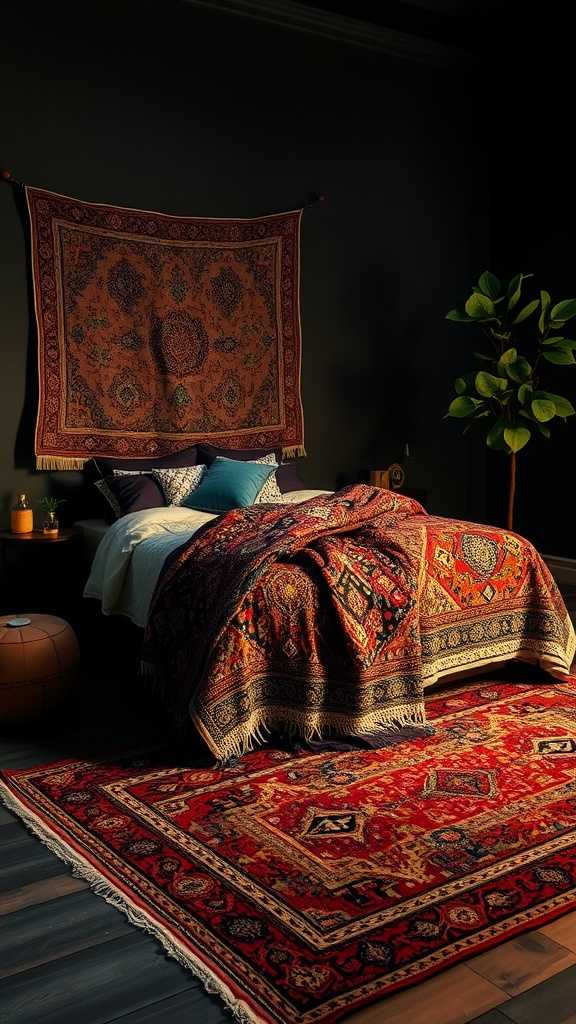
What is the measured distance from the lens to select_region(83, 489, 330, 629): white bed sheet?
13.6ft

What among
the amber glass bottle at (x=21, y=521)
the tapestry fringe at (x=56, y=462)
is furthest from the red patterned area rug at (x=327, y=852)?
the tapestry fringe at (x=56, y=462)

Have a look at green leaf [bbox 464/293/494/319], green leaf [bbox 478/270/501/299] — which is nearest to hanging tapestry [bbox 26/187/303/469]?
green leaf [bbox 464/293/494/319]

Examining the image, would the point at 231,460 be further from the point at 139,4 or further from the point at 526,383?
the point at 139,4

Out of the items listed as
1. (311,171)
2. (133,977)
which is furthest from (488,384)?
(133,977)

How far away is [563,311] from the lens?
5793 mm

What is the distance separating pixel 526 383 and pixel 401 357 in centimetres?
110

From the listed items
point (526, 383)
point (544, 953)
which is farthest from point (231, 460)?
point (544, 953)

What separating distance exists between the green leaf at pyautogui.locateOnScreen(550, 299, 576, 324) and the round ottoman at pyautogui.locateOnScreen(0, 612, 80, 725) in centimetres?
362

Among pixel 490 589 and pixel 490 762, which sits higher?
pixel 490 589

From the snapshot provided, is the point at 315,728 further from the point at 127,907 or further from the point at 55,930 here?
the point at 55,930

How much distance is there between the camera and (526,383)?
5.91 metres

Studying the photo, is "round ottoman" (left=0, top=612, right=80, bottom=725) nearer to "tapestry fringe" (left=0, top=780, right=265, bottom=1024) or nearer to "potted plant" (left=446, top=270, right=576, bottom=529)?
"tapestry fringe" (left=0, top=780, right=265, bottom=1024)

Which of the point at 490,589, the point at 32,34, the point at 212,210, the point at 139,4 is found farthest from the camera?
the point at 212,210

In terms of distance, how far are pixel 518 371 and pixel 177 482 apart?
2.23 meters
